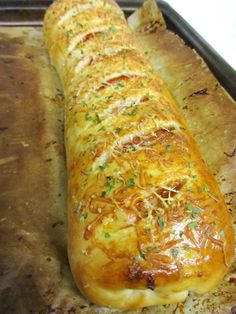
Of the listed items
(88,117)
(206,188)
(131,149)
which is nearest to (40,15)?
(88,117)

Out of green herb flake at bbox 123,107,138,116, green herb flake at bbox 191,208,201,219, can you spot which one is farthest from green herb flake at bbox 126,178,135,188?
green herb flake at bbox 123,107,138,116

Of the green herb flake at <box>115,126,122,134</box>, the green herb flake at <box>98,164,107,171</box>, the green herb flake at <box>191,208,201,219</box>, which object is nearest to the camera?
the green herb flake at <box>191,208,201,219</box>

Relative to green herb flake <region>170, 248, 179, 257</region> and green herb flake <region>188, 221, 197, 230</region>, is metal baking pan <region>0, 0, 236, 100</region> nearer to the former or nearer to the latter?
green herb flake <region>188, 221, 197, 230</region>

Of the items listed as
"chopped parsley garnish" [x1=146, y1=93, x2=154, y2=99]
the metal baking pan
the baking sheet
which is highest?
the metal baking pan

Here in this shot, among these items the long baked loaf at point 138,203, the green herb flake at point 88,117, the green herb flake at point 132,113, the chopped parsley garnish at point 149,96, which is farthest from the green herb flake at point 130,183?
the chopped parsley garnish at point 149,96

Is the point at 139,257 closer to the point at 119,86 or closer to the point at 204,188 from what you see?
the point at 204,188

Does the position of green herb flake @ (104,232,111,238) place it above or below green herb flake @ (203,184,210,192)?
below

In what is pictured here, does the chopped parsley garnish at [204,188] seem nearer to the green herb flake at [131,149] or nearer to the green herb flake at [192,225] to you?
the green herb flake at [192,225]

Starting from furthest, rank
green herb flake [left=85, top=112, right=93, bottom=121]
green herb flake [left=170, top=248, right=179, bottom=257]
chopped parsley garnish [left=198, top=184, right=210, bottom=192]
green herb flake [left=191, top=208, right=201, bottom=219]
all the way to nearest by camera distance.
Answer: green herb flake [left=85, top=112, right=93, bottom=121] < chopped parsley garnish [left=198, top=184, right=210, bottom=192] < green herb flake [left=191, top=208, right=201, bottom=219] < green herb flake [left=170, top=248, right=179, bottom=257]
